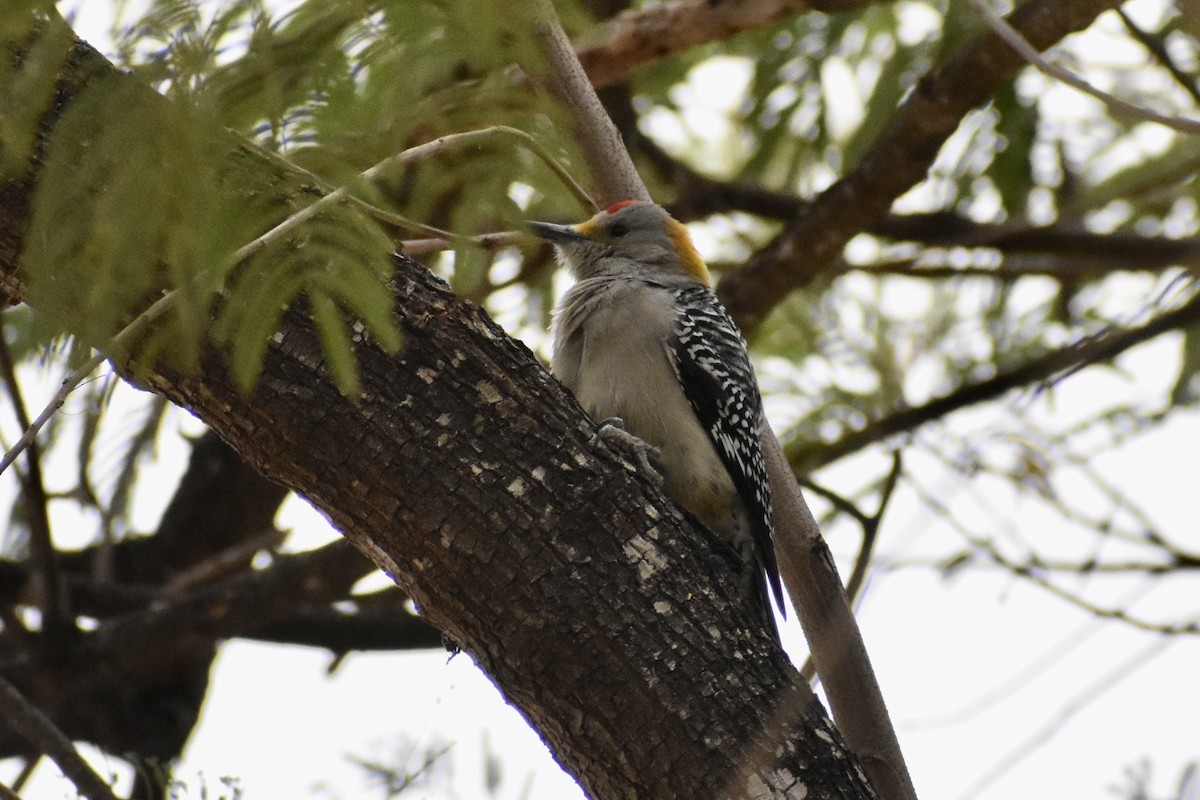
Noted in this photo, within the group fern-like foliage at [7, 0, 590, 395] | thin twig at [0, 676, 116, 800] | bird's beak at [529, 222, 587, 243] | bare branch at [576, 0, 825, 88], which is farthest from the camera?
bare branch at [576, 0, 825, 88]

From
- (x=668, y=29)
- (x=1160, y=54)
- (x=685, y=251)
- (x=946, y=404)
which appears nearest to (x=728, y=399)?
(x=946, y=404)

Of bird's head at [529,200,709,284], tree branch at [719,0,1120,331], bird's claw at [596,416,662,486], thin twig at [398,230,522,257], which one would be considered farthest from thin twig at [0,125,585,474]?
tree branch at [719,0,1120,331]

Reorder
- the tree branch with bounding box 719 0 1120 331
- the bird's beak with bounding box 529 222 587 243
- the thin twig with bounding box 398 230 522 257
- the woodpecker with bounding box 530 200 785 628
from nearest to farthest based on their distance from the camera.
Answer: the thin twig with bounding box 398 230 522 257 < the woodpecker with bounding box 530 200 785 628 < the tree branch with bounding box 719 0 1120 331 < the bird's beak with bounding box 529 222 587 243

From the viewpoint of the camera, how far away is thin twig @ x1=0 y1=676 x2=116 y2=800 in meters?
3.94

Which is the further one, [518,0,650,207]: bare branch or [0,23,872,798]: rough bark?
[518,0,650,207]: bare branch

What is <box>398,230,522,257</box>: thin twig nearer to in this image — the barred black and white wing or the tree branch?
the barred black and white wing

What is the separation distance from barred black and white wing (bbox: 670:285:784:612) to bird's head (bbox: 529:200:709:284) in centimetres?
48

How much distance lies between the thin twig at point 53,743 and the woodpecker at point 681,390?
6.75ft

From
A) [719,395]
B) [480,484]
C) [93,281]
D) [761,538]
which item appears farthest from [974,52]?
[93,281]

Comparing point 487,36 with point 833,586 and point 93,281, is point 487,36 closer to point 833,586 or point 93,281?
point 93,281

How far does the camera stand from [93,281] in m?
2.39

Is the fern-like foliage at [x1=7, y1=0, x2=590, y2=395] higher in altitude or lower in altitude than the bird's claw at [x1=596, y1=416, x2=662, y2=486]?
lower

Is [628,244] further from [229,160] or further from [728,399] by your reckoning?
[229,160]

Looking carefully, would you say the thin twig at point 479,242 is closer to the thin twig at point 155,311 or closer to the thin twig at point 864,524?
the thin twig at point 155,311
